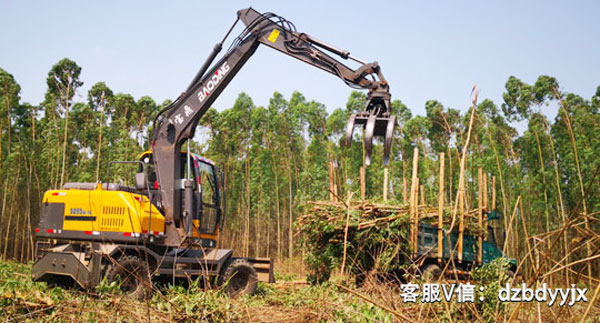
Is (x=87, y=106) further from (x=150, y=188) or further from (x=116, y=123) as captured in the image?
(x=150, y=188)

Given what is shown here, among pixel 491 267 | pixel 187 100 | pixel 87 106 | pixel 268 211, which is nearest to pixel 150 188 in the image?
pixel 187 100

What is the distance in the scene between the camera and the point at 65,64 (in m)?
24.7

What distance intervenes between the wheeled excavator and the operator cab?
0.02 meters

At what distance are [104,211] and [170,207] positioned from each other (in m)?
1.17

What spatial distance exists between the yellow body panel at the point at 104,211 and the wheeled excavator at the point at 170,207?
2cm

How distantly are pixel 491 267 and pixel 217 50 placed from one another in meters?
6.42

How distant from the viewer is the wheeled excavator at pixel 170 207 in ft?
26.2

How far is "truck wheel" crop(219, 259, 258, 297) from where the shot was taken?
9.28 m

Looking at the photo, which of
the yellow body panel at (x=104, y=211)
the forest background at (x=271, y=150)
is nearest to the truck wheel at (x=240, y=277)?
the yellow body panel at (x=104, y=211)

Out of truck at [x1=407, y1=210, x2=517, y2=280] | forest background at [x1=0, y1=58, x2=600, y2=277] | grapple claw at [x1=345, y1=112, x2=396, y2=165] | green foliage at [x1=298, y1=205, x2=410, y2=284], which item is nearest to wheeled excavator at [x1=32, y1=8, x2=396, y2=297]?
grapple claw at [x1=345, y1=112, x2=396, y2=165]

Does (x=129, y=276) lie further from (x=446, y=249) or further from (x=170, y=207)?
(x=446, y=249)

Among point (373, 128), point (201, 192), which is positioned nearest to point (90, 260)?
point (201, 192)

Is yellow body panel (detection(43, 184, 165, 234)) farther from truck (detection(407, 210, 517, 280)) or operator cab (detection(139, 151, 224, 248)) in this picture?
truck (detection(407, 210, 517, 280))

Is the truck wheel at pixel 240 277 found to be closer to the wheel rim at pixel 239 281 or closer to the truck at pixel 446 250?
the wheel rim at pixel 239 281
